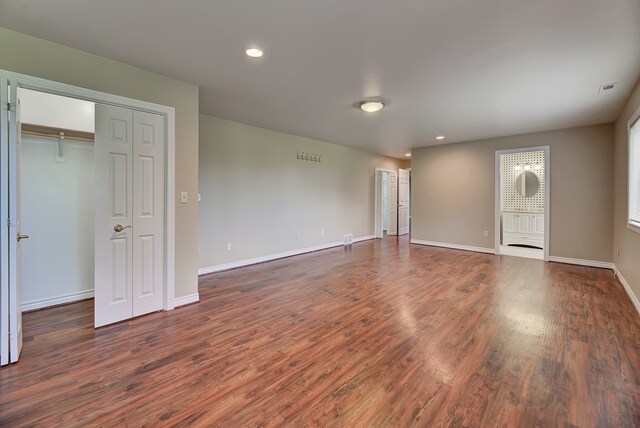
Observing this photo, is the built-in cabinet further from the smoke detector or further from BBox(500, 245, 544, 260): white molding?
the smoke detector

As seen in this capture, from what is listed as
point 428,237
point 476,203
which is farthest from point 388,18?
point 428,237

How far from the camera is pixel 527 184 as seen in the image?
6.55 m

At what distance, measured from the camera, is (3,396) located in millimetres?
1716

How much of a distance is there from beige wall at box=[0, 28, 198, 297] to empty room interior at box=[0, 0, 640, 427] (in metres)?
0.02

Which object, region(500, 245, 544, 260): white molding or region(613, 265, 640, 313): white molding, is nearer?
region(613, 265, 640, 313): white molding

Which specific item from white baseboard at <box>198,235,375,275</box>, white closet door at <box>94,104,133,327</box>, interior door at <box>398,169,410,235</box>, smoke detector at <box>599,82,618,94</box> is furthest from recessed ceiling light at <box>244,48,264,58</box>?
interior door at <box>398,169,410,235</box>

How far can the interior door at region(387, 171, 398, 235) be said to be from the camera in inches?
352

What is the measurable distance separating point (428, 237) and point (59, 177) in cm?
712

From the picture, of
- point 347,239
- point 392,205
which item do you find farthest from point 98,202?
point 392,205

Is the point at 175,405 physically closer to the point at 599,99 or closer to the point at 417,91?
the point at 417,91

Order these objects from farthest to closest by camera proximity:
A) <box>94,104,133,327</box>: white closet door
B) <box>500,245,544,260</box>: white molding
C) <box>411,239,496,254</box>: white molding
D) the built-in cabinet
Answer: the built-in cabinet, <box>411,239,496,254</box>: white molding, <box>500,245,544,260</box>: white molding, <box>94,104,133,327</box>: white closet door

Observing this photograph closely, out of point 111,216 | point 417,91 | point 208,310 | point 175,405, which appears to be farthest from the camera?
point 417,91

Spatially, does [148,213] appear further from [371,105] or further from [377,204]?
[377,204]

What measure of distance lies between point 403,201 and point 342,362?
7908mm
